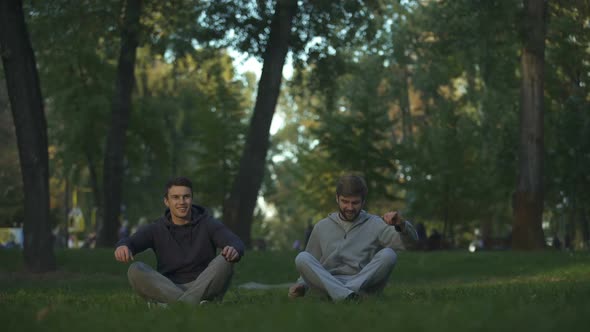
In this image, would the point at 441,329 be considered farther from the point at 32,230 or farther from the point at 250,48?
the point at 250,48

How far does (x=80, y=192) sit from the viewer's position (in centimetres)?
6881

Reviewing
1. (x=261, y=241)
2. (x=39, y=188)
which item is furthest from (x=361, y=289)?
(x=261, y=241)

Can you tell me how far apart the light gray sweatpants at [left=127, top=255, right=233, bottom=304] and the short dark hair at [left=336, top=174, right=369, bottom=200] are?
1.35 meters

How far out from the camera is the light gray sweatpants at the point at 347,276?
11.4m

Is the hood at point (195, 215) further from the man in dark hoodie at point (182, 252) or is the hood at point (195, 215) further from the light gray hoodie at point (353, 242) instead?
the light gray hoodie at point (353, 242)

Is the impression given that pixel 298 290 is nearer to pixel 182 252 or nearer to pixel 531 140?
pixel 182 252

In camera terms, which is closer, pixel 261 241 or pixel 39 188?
pixel 39 188

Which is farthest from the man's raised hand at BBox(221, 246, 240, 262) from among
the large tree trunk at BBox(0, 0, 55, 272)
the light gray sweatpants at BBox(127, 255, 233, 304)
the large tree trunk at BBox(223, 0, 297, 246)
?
the large tree trunk at BBox(223, 0, 297, 246)

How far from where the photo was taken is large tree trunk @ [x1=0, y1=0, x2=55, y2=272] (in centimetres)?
2344

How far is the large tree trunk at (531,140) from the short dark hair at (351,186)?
20.8 m

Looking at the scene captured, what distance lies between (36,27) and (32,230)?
10.9 m

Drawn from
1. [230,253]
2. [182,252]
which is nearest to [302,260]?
[230,253]

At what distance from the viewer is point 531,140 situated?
32.0m

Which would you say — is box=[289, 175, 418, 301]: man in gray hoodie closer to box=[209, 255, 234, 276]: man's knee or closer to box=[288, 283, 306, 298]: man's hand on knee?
box=[288, 283, 306, 298]: man's hand on knee
